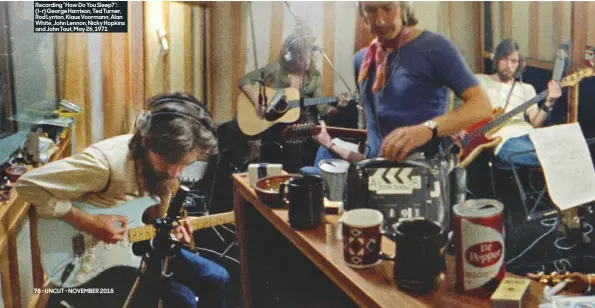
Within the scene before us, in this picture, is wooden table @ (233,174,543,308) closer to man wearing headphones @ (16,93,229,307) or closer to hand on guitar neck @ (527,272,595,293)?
hand on guitar neck @ (527,272,595,293)

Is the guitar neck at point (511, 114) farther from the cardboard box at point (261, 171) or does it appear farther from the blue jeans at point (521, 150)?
the cardboard box at point (261, 171)

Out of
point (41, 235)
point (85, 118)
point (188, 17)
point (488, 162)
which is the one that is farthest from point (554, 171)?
point (41, 235)

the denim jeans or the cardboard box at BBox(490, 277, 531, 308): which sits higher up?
the cardboard box at BBox(490, 277, 531, 308)

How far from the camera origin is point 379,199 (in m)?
1.19

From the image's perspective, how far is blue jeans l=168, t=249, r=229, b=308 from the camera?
1.58 m

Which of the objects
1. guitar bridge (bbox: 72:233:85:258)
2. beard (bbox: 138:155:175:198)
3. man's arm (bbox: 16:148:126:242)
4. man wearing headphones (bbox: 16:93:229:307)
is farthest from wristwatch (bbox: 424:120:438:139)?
guitar bridge (bbox: 72:233:85:258)

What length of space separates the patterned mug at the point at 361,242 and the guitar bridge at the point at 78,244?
2.86ft

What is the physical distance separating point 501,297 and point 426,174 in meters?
0.46

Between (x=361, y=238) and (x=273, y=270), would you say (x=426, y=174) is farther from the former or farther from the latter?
(x=273, y=270)

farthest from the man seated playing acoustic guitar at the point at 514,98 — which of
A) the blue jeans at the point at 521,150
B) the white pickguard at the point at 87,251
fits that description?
the white pickguard at the point at 87,251

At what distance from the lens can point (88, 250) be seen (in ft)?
5.06

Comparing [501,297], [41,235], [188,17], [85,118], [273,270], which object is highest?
[188,17]

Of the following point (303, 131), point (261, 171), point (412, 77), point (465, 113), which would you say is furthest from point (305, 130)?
point (465, 113)

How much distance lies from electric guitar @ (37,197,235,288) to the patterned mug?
0.75m
